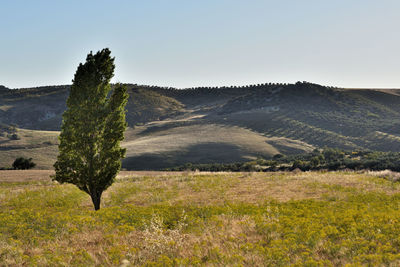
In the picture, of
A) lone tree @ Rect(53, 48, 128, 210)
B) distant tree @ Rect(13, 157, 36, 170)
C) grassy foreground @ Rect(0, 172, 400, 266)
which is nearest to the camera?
grassy foreground @ Rect(0, 172, 400, 266)

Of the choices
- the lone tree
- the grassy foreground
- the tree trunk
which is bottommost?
the tree trunk

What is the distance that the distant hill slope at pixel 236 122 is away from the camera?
74919 millimetres

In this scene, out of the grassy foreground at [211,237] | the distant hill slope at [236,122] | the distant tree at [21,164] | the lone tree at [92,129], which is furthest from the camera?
the distant hill slope at [236,122]

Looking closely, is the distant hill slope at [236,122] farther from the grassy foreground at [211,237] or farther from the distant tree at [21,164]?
the grassy foreground at [211,237]

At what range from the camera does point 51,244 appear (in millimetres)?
9969

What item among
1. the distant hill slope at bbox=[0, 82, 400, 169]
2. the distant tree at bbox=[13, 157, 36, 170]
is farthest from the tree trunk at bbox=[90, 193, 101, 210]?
the distant hill slope at bbox=[0, 82, 400, 169]

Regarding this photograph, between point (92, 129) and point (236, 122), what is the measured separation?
88404mm

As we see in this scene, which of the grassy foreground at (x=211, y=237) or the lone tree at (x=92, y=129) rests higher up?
the lone tree at (x=92, y=129)

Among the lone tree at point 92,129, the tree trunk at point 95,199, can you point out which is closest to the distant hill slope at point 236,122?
the tree trunk at point 95,199

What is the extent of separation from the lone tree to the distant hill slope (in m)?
43.8

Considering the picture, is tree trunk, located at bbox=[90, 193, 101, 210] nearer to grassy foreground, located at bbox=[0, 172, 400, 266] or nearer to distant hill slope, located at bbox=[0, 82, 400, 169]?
grassy foreground, located at bbox=[0, 172, 400, 266]

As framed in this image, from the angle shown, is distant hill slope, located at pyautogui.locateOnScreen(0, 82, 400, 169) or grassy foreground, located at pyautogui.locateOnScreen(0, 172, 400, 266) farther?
distant hill slope, located at pyautogui.locateOnScreen(0, 82, 400, 169)

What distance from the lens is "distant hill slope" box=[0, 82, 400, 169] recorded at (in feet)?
246

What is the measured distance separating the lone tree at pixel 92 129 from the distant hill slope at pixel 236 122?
43799mm
